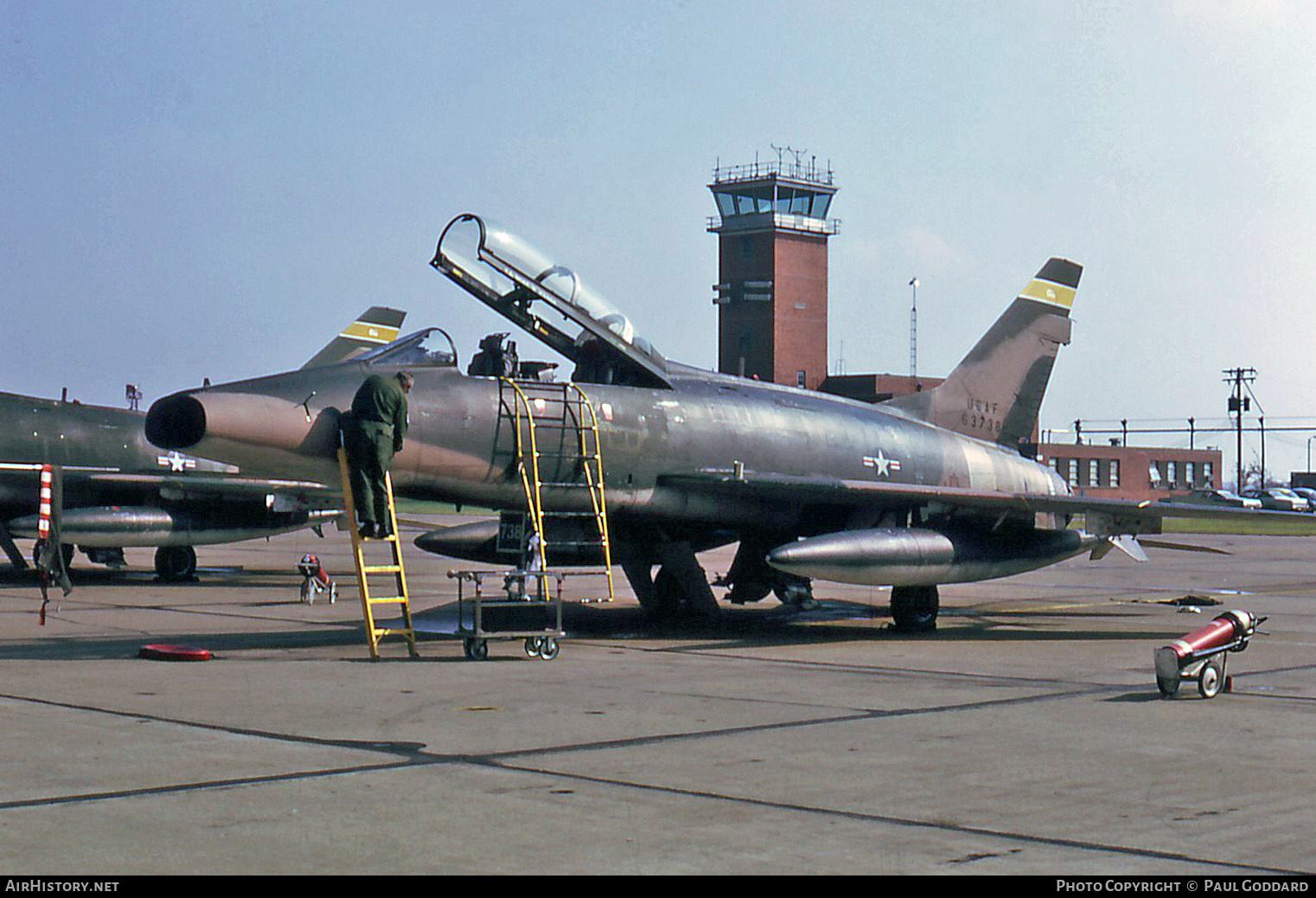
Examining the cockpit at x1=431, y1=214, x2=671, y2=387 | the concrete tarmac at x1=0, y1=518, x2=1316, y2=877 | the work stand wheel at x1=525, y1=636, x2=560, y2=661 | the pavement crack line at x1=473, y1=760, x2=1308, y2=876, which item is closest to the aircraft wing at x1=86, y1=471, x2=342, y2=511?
the concrete tarmac at x1=0, y1=518, x2=1316, y2=877

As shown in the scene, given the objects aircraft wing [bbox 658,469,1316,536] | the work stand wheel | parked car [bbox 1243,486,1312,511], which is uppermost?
parked car [bbox 1243,486,1312,511]

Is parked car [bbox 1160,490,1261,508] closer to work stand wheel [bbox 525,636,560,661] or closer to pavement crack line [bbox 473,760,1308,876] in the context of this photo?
work stand wheel [bbox 525,636,560,661]

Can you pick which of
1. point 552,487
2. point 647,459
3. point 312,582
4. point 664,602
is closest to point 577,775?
point 552,487

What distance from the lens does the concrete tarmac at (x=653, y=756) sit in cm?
547

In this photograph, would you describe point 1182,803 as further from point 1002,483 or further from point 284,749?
point 1002,483

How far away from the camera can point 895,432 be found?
17.7 metres

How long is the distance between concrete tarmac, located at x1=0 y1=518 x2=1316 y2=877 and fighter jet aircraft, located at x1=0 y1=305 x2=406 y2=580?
7847 mm

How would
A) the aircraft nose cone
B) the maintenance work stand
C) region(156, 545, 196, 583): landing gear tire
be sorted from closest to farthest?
the aircraft nose cone < the maintenance work stand < region(156, 545, 196, 583): landing gear tire

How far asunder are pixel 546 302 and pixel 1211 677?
6.90 metres

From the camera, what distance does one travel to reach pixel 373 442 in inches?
473

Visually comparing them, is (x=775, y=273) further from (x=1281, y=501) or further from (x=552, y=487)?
(x=552, y=487)

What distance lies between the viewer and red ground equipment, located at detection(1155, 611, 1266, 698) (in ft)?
32.2

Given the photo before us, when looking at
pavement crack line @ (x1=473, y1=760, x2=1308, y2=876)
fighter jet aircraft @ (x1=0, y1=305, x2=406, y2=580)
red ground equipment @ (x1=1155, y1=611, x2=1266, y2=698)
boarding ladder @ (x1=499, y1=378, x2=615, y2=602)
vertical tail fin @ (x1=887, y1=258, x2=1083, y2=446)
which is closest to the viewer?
pavement crack line @ (x1=473, y1=760, x2=1308, y2=876)

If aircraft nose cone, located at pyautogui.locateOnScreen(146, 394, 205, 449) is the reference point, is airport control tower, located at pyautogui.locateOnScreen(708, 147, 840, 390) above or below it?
above
